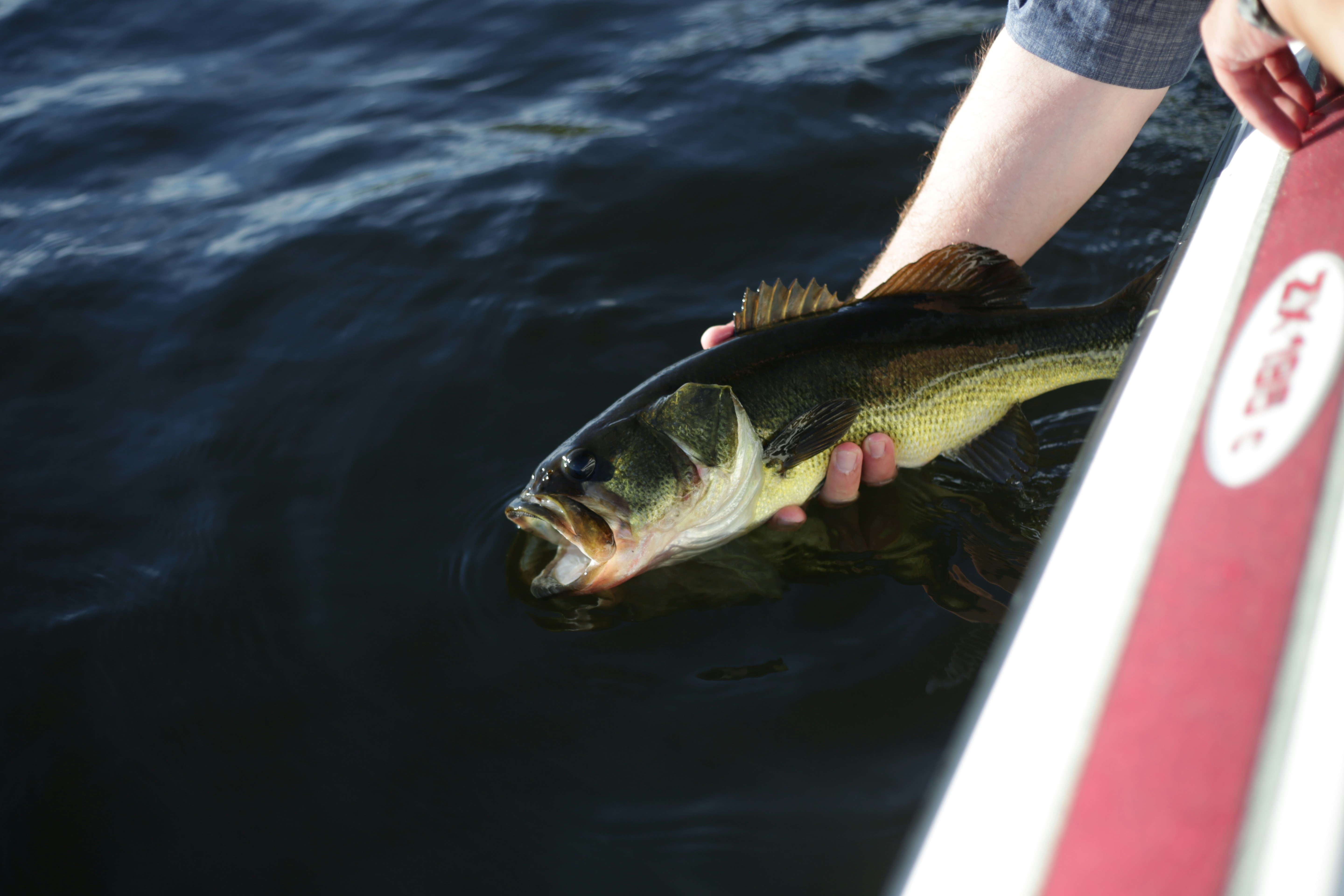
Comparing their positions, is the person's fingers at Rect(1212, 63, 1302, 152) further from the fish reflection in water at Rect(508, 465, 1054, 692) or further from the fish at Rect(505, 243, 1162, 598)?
the fish reflection in water at Rect(508, 465, 1054, 692)

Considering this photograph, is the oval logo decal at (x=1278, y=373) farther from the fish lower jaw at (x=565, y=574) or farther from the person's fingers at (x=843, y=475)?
the fish lower jaw at (x=565, y=574)

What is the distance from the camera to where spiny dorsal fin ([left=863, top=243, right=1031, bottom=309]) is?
2969mm

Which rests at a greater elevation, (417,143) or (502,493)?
(417,143)

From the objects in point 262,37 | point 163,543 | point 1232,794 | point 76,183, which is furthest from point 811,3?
point 1232,794

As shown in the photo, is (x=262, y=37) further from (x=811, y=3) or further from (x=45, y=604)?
(x=45, y=604)

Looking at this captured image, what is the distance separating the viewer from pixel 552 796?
2502 mm

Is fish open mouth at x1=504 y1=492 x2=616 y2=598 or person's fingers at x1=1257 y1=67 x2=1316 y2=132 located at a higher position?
person's fingers at x1=1257 y1=67 x2=1316 y2=132

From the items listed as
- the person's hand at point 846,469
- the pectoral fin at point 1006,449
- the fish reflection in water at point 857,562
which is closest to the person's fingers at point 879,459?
the person's hand at point 846,469

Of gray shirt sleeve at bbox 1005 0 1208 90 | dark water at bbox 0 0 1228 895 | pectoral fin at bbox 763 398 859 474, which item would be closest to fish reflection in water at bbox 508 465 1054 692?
dark water at bbox 0 0 1228 895

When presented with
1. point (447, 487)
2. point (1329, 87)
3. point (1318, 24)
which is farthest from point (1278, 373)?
point (447, 487)

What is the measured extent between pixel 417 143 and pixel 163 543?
3.69 meters

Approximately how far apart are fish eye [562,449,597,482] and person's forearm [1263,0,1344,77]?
1910mm

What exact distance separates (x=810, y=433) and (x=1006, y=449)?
2.71 ft

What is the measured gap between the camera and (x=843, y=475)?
10.2 feet
